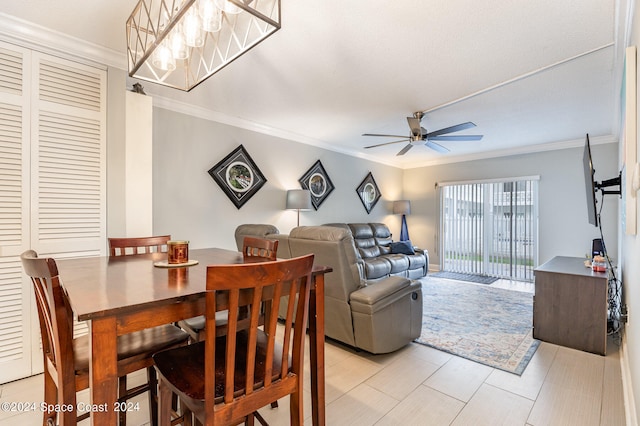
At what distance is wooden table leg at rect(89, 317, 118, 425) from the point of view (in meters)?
0.83

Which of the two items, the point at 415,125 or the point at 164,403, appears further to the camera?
the point at 415,125

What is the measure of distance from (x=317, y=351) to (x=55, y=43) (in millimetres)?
2812

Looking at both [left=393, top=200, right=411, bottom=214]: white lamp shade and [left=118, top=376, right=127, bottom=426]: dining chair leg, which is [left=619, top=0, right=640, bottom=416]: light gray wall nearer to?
[left=118, top=376, right=127, bottom=426]: dining chair leg

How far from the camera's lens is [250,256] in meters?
1.89

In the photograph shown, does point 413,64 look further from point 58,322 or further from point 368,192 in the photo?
point 368,192

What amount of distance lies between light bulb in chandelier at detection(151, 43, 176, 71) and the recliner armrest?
2043 millimetres

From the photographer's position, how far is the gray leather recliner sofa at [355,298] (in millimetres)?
2223

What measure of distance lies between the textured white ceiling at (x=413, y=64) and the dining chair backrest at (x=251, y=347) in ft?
5.56

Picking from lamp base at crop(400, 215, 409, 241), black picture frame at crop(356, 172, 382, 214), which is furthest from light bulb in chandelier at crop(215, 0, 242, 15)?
lamp base at crop(400, 215, 409, 241)

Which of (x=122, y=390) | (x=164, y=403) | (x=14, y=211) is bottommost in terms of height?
(x=122, y=390)

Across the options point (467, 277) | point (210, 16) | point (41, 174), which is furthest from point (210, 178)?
point (467, 277)

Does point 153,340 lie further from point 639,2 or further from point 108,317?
point 639,2

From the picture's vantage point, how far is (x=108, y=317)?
2.79 feet

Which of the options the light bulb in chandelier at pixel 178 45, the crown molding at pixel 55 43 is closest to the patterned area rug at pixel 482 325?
the light bulb in chandelier at pixel 178 45
